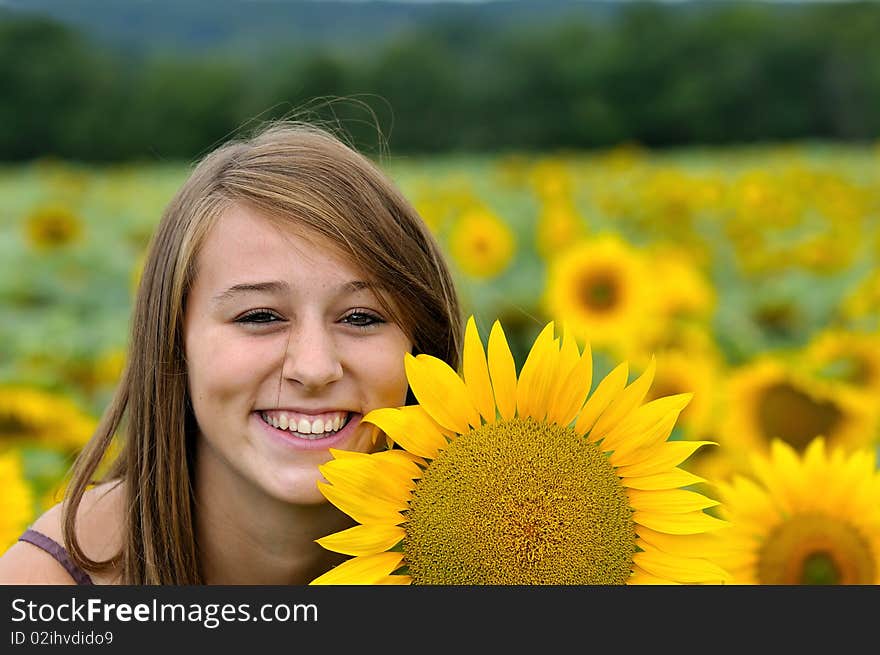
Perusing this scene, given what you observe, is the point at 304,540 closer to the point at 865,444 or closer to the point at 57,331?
the point at 865,444

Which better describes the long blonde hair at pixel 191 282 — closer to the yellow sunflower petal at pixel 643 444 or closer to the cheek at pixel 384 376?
the cheek at pixel 384 376

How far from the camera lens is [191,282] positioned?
5.45ft

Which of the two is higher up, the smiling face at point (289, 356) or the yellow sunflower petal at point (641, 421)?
the smiling face at point (289, 356)

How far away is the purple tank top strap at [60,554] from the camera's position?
1.75 m

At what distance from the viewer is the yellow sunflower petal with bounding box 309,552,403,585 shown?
1181 mm

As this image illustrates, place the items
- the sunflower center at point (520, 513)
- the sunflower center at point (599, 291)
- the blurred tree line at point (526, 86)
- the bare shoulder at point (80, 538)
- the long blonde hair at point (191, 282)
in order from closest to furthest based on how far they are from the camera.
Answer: the sunflower center at point (520, 513) → the long blonde hair at point (191, 282) → the bare shoulder at point (80, 538) → the sunflower center at point (599, 291) → the blurred tree line at point (526, 86)

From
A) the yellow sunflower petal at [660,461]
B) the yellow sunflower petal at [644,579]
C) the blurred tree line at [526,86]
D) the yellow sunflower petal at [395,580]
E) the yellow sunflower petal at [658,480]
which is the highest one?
the blurred tree line at [526,86]

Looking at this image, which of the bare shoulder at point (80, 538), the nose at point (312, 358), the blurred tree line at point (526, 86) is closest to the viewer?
the nose at point (312, 358)

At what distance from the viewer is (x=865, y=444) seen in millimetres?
2414

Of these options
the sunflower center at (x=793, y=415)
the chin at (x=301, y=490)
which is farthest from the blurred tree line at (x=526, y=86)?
the chin at (x=301, y=490)

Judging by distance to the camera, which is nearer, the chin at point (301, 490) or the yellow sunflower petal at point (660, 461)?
the yellow sunflower petal at point (660, 461)

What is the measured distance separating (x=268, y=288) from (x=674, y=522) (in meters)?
0.65

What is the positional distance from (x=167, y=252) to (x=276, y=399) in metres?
0.42

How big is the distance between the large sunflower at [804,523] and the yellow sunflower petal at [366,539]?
1.81 ft
